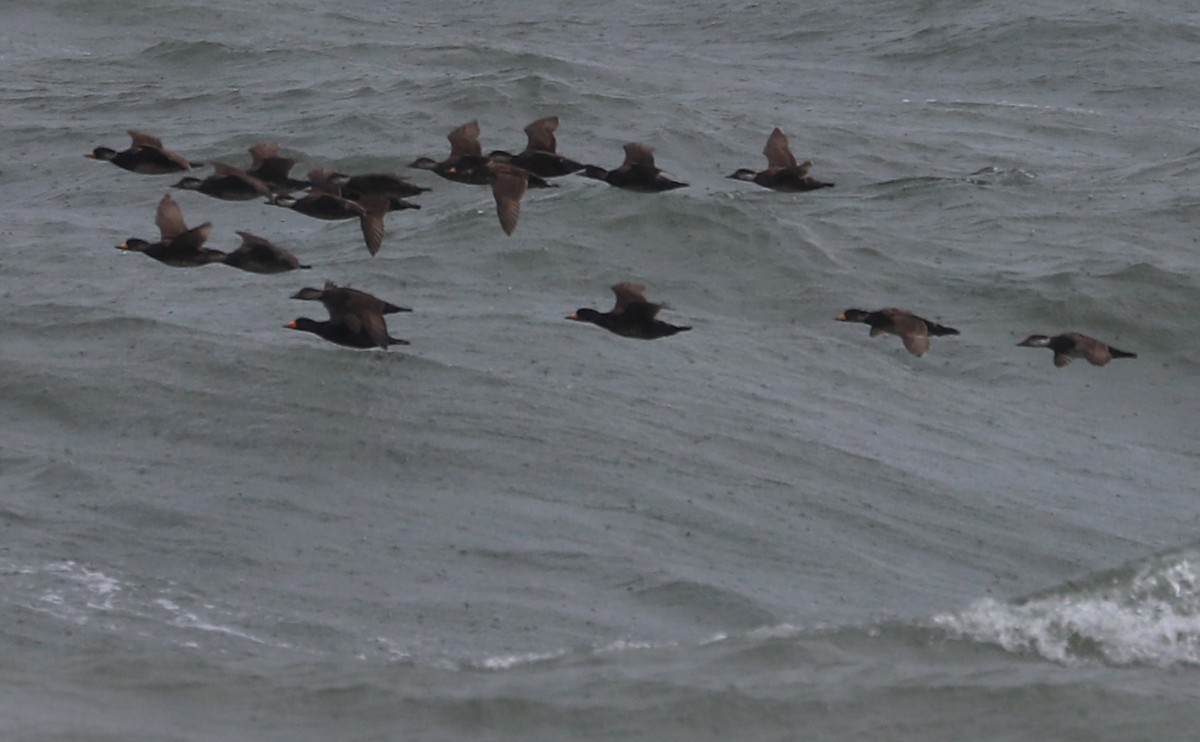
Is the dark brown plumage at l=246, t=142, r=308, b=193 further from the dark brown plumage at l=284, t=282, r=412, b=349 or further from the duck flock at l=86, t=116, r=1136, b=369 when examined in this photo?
the dark brown plumage at l=284, t=282, r=412, b=349

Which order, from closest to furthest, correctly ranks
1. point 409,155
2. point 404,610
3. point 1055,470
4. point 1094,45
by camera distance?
point 404,610, point 1055,470, point 409,155, point 1094,45

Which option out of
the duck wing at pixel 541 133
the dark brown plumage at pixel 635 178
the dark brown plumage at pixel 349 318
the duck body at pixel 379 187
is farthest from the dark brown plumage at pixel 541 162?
the dark brown plumage at pixel 349 318

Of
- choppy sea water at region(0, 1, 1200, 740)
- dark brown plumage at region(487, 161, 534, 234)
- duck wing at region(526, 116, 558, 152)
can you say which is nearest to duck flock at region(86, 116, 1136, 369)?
dark brown plumage at region(487, 161, 534, 234)

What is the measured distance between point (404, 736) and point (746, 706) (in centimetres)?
215

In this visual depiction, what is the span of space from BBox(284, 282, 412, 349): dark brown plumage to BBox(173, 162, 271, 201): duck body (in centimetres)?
90

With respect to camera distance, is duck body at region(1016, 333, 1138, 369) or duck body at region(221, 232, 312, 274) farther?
duck body at region(1016, 333, 1138, 369)

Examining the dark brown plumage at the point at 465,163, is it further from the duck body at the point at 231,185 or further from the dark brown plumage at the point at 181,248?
the dark brown plumage at the point at 181,248

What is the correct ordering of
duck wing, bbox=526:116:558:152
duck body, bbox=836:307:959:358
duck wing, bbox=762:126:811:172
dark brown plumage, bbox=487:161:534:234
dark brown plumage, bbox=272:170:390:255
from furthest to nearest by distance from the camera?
duck wing, bbox=762:126:811:172 → duck wing, bbox=526:116:558:152 → duck body, bbox=836:307:959:358 → dark brown plumage, bbox=272:170:390:255 → dark brown plumage, bbox=487:161:534:234

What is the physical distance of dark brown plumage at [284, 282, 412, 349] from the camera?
744 inches

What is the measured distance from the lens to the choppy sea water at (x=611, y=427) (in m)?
15.0

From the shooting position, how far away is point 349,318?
62.6ft

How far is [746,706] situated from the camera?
14.5m

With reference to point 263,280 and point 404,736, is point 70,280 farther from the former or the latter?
point 404,736

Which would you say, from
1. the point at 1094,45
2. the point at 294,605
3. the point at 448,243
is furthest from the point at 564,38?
the point at 294,605
